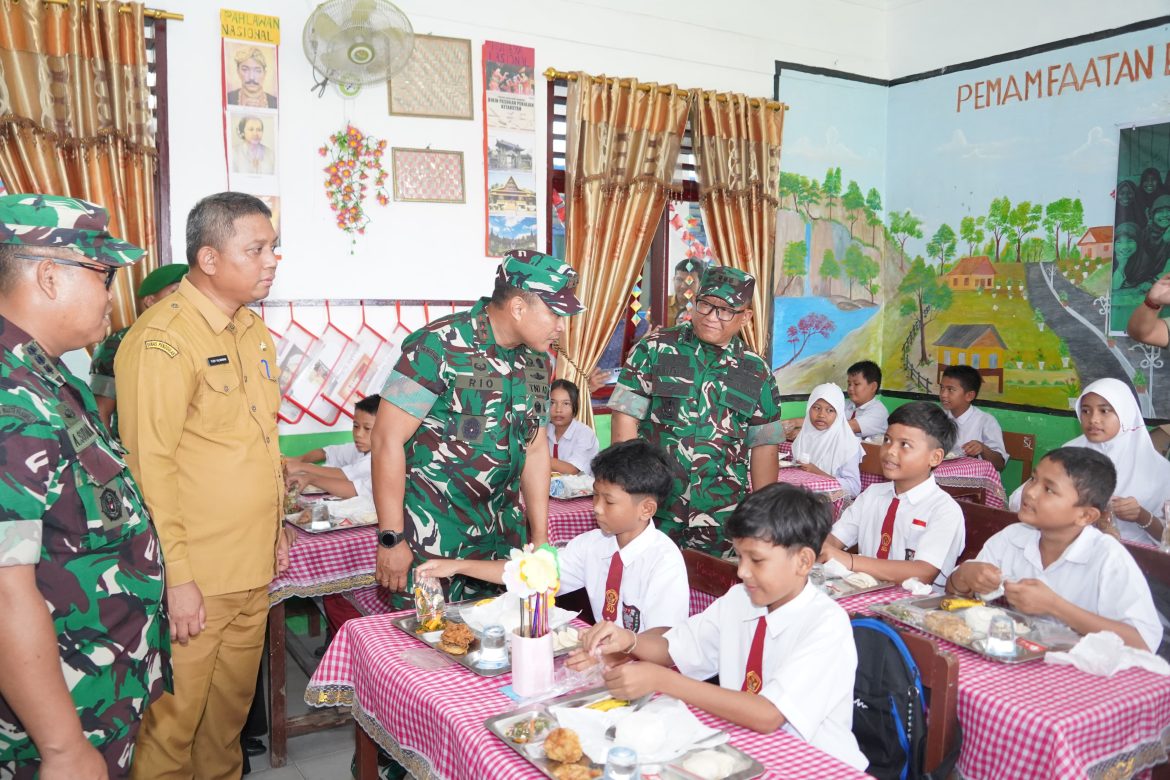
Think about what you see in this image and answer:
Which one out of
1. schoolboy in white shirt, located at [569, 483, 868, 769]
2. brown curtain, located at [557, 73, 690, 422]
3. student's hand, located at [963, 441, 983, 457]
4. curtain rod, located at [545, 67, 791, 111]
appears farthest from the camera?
student's hand, located at [963, 441, 983, 457]

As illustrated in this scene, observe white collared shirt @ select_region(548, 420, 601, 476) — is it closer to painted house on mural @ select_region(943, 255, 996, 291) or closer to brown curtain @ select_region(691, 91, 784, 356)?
brown curtain @ select_region(691, 91, 784, 356)

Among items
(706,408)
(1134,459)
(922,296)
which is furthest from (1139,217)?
(706,408)

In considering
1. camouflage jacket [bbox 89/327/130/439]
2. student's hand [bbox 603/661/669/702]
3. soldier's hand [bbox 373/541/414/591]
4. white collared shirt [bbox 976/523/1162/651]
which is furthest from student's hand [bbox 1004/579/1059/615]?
camouflage jacket [bbox 89/327/130/439]

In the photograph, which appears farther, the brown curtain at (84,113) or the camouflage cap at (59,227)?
the brown curtain at (84,113)

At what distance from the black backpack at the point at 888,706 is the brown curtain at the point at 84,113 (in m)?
3.75

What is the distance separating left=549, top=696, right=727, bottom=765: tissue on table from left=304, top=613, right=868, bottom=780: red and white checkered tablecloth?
8 cm

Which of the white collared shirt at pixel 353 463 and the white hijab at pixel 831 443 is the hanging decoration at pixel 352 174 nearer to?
the white collared shirt at pixel 353 463

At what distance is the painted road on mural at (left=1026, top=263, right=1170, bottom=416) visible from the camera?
5301 mm

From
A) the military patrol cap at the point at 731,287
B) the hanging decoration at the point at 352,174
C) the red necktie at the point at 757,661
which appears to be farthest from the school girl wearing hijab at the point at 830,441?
the red necktie at the point at 757,661

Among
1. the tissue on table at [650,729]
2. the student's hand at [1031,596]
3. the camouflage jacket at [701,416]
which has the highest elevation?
the camouflage jacket at [701,416]

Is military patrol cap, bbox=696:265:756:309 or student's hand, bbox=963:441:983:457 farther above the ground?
military patrol cap, bbox=696:265:756:309

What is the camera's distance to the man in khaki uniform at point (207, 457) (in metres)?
2.29

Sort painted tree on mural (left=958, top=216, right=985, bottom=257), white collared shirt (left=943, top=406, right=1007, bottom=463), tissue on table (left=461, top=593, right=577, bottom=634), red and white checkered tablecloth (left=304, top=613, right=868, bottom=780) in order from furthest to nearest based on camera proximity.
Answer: painted tree on mural (left=958, top=216, right=985, bottom=257)
white collared shirt (left=943, top=406, right=1007, bottom=463)
tissue on table (left=461, top=593, right=577, bottom=634)
red and white checkered tablecloth (left=304, top=613, right=868, bottom=780)

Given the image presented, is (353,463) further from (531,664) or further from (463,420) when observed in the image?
(531,664)
